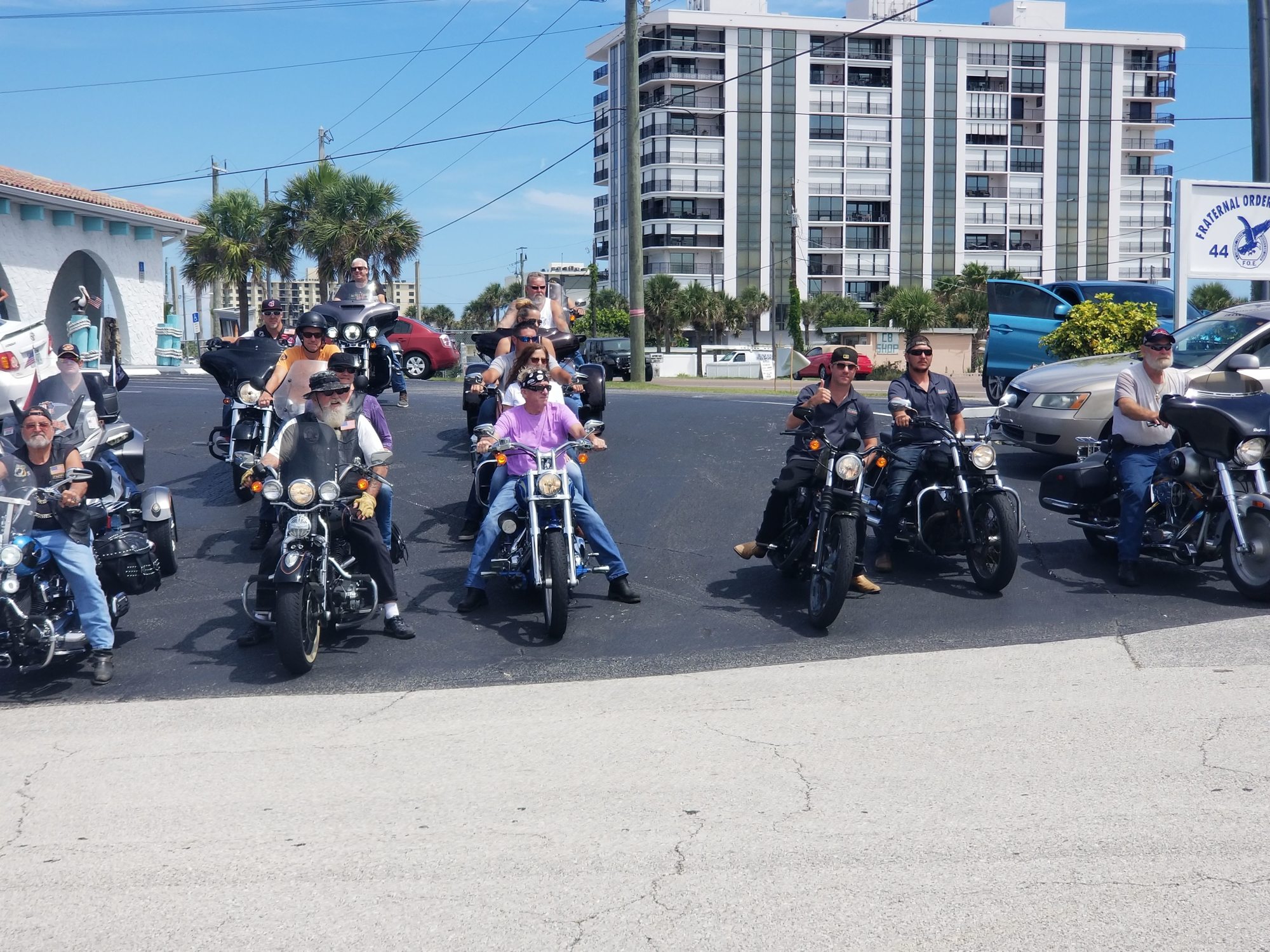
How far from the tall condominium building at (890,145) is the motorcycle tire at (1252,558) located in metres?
84.2

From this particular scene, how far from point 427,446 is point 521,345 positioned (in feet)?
14.7

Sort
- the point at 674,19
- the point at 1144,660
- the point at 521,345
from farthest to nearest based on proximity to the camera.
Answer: the point at 674,19 → the point at 521,345 → the point at 1144,660

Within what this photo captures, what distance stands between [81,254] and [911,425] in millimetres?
32155

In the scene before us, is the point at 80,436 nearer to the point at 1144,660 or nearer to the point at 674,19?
the point at 1144,660

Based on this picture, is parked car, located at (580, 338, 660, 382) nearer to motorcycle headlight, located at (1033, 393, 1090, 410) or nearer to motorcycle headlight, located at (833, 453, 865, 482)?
motorcycle headlight, located at (1033, 393, 1090, 410)

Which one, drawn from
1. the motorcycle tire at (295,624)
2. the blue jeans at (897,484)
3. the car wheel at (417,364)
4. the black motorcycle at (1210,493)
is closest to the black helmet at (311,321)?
the motorcycle tire at (295,624)

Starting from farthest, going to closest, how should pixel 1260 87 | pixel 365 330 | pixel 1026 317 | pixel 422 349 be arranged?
pixel 422 349 < pixel 1026 317 < pixel 1260 87 < pixel 365 330

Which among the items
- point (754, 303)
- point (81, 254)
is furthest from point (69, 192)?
point (754, 303)

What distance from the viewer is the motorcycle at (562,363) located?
1205cm

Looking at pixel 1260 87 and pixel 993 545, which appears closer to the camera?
pixel 993 545

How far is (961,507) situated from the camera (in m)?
8.95

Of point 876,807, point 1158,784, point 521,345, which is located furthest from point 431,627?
point 1158,784

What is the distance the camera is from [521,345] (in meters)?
9.89

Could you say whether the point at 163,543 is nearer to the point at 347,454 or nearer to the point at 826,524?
the point at 347,454
